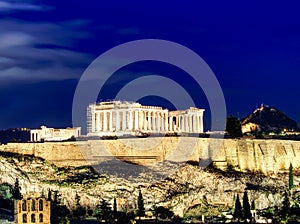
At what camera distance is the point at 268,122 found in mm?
141625

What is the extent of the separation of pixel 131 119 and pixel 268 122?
21259 mm

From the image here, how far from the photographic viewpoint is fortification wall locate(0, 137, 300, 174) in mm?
98062

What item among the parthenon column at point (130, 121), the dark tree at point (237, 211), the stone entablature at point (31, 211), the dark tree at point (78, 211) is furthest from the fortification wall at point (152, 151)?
the stone entablature at point (31, 211)

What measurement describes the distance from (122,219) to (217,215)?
449 inches

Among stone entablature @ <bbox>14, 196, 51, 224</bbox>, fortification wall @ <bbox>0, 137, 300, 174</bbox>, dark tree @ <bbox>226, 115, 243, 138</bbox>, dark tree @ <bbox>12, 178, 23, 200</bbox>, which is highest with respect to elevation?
dark tree @ <bbox>226, 115, 243, 138</bbox>

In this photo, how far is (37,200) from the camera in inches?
2741

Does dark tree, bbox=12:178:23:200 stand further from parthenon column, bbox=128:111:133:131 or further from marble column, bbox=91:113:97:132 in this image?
marble column, bbox=91:113:97:132

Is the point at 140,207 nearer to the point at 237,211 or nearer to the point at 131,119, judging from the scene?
the point at 237,211

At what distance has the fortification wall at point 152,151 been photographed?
98.1 metres

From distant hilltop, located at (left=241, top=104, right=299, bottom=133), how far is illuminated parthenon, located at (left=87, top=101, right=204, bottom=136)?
6.29 meters

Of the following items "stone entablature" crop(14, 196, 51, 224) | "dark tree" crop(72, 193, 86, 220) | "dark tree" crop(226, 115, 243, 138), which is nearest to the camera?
"stone entablature" crop(14, 196, 51, 224)

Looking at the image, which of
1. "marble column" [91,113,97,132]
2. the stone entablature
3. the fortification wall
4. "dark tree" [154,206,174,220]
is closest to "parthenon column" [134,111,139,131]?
"marble column" [91,113,97,132]

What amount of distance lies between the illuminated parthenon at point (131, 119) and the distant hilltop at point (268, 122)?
6.29 meters

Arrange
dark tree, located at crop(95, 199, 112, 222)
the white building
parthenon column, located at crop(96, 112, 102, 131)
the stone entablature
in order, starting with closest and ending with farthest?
the stone entablature, dark tree, located at crop(95, 199, 112, 222), parthenon column, located at crop(96, 112, 102, 131), the white building
